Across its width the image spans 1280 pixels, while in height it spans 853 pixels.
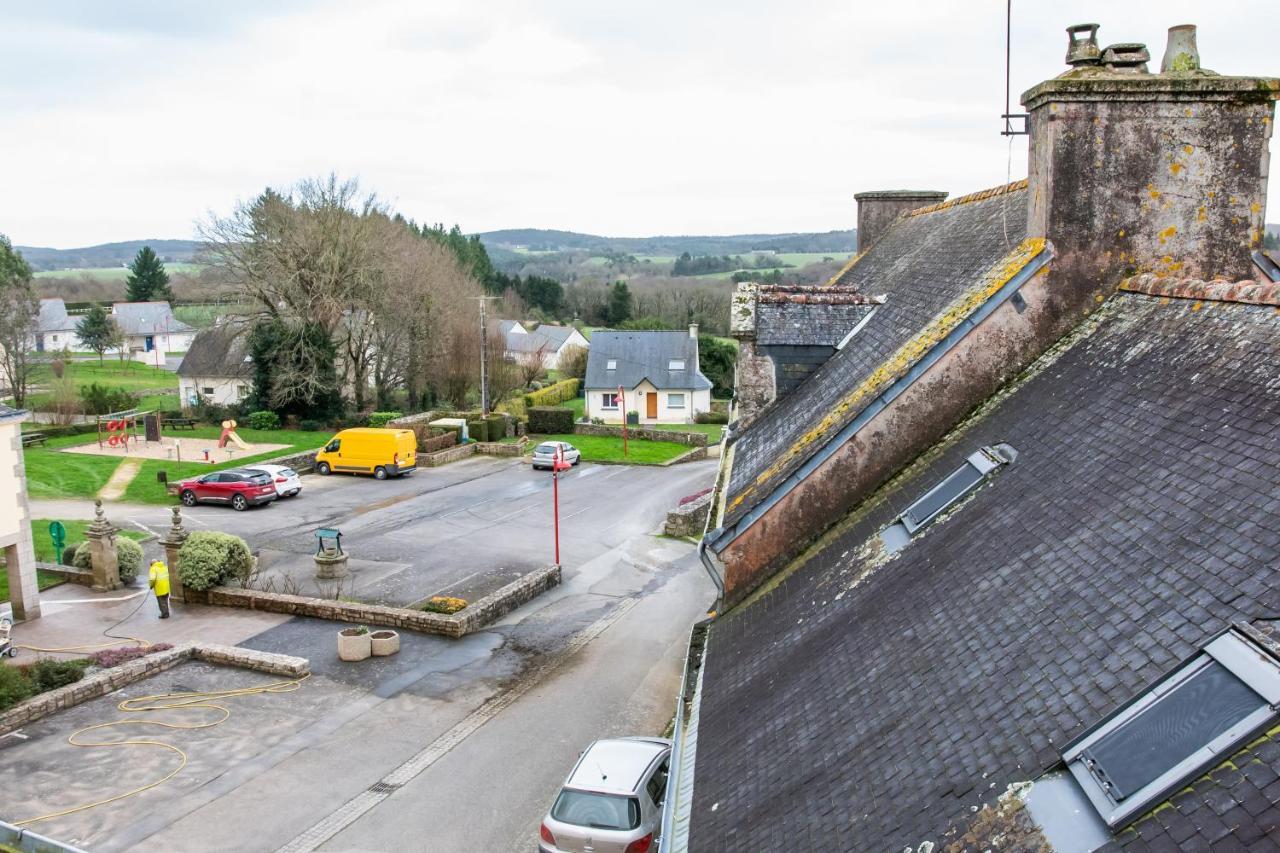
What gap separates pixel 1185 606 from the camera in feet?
17.1

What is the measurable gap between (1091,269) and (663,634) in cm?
1284

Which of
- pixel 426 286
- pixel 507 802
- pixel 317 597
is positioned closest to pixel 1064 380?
pixel 507 802

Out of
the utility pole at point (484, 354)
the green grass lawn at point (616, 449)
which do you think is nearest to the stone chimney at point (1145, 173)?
the green grass lawn at point (616, 449)

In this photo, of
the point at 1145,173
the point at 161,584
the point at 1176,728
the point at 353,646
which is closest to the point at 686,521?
the point at 353,646

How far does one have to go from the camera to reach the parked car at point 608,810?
10.9 metres

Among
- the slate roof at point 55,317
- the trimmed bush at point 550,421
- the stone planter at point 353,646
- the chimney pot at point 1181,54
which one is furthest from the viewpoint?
the slate roof at point 55,317

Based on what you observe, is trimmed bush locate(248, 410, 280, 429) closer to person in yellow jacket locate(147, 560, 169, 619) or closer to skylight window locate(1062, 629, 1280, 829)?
person in yellow jacket locate(147, 560, 169, 619)

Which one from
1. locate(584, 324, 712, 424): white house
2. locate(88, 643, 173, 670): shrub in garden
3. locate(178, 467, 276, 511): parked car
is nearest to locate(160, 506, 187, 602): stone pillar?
locate(88, 643, 173, 670): shrub in garden

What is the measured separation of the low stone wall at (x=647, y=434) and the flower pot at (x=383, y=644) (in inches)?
1129

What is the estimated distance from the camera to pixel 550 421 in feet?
165

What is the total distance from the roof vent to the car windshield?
9.29 metres

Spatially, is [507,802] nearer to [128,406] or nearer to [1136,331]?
[1136,331]

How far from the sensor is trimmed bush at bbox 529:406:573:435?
50219mm

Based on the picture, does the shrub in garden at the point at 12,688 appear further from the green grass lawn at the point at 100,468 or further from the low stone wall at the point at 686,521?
the green grass lawn at the point at 100,468
